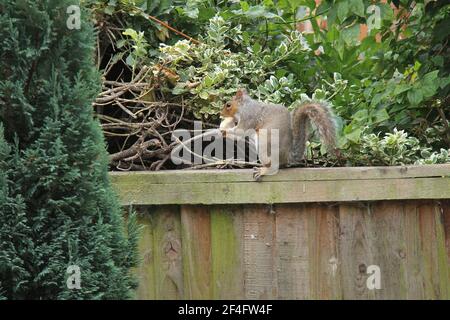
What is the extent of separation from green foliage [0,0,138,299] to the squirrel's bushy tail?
1.18 meters

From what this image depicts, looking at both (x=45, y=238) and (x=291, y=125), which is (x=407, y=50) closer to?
(x=291, y=125)

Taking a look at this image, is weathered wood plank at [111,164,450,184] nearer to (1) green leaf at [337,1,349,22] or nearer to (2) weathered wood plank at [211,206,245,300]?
(2) weathered wood plank at [211,206,245,300]

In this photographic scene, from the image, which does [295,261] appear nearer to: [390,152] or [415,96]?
[390,152]

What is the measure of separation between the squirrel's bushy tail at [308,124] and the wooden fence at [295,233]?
146 mm

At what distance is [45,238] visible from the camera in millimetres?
2623

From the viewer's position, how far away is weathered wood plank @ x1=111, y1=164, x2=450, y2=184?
138 inches

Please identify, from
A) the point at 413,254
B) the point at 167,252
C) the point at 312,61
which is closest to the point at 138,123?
the point at 167,252

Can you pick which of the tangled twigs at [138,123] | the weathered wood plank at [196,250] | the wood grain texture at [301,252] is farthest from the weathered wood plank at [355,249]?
the tangled twigs at [138,123]

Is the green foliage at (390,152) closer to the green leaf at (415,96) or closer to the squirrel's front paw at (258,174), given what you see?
the green leaf at (415,96)

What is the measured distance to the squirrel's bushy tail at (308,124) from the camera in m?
3.58

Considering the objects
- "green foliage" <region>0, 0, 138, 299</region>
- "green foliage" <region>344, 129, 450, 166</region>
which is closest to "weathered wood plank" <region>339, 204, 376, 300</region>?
"green foliage" <region>344, 129, 450, 166</region>

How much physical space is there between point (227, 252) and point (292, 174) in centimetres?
43

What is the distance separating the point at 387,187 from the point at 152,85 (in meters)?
1.22
